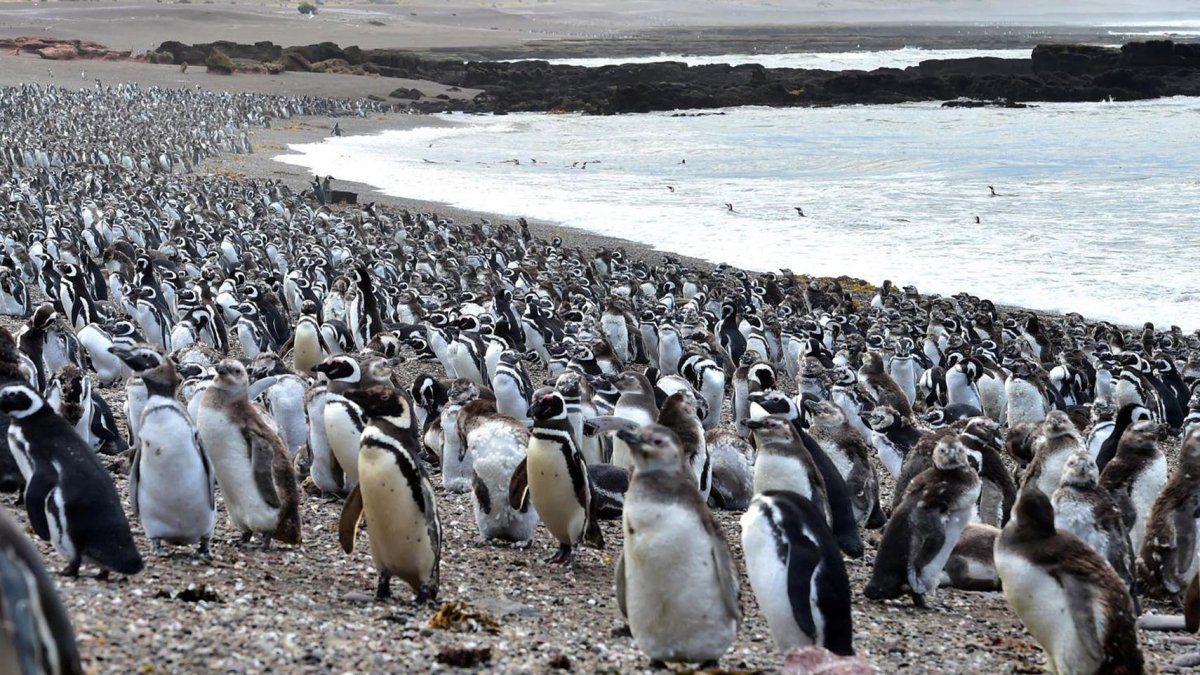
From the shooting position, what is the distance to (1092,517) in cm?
650

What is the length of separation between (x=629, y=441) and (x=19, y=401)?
103 inches

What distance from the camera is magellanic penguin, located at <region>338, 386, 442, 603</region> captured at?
5816mm

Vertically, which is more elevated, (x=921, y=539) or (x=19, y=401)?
(x=19, y=401)

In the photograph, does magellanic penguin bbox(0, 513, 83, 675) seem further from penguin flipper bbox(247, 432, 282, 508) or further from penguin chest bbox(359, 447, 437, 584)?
penguin flipper bbox(247, 432, 282, 508)

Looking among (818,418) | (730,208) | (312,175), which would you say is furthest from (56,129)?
(818,418)

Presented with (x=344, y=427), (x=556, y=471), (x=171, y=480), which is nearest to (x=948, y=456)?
(x=556, y=471)

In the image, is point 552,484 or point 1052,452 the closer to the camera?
point 552,484

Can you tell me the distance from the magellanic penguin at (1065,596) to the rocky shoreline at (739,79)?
190 feet

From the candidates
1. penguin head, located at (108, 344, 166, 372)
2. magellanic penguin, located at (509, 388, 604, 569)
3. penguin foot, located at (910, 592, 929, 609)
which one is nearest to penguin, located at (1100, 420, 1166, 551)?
penguin foot, located at (910, 592, 929, 609)

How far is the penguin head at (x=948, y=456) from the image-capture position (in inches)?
266

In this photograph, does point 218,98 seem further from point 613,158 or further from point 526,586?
point 526,586

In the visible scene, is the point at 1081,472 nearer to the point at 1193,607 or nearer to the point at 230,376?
the point at 1193,607

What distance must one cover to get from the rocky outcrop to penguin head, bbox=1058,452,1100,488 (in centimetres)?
6768

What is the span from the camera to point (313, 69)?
72500 millimetres
